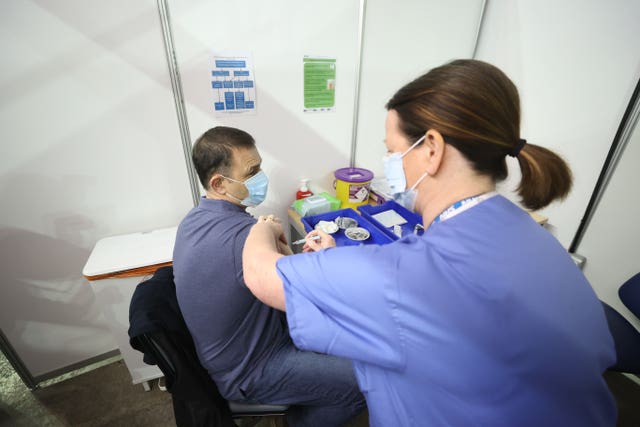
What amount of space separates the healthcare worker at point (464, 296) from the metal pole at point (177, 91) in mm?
1004

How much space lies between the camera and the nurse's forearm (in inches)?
24.9

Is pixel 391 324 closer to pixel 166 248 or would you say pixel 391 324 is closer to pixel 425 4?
pixel 166 248

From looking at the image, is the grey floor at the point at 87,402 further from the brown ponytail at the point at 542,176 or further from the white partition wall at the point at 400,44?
the white partition wall at the point at 400,44

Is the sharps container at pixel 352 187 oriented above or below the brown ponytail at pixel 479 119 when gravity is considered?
below

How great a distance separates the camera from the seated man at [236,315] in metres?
0.88

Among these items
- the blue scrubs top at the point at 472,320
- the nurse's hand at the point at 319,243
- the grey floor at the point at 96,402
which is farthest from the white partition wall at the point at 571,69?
the nurse's hand at the point at 319,243

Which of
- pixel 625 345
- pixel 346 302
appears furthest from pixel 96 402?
pixel 625 345

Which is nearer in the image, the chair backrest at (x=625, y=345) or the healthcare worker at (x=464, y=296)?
the healthcare worker at (x=464, y=296)

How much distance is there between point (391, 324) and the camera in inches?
20.3

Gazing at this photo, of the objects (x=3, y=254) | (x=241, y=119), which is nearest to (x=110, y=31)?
(x=241, y=119)

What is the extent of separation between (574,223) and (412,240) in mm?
1725

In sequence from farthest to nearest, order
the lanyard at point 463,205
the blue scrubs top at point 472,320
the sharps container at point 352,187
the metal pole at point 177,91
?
the sharps container at point 352,187 < the metal pole at point 177,91 < the lanyard at point 463,205 < the blue scrubs top at point 472,320

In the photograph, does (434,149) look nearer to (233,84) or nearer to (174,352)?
(174,352)

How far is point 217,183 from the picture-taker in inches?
42.0
